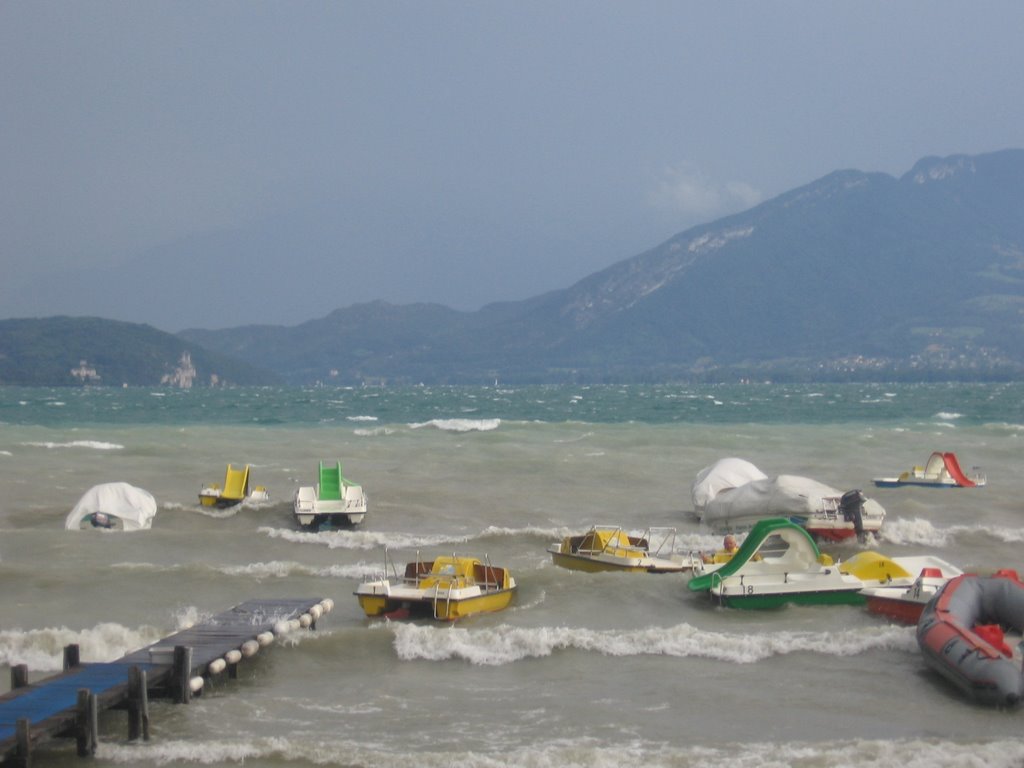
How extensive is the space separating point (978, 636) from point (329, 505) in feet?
63.7

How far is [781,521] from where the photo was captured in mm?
21109

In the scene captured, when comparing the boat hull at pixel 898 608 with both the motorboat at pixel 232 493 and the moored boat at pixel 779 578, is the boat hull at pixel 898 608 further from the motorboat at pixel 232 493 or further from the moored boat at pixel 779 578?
the motorboat at pixel 232 493

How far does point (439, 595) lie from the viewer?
20.0 meters

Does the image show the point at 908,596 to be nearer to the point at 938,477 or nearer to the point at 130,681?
the point at 130,681

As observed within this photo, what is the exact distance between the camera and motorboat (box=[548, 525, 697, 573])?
78.7ft

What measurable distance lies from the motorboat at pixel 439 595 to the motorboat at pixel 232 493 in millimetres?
15029

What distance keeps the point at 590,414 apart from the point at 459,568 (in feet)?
272

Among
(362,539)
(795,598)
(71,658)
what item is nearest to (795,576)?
(795,598)

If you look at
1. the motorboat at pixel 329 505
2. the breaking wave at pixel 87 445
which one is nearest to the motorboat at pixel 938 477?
the motorboat at pixel 329 505

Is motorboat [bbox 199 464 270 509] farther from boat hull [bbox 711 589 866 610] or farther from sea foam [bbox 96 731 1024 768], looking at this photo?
sea foam [bbox 96 731 1024 768]

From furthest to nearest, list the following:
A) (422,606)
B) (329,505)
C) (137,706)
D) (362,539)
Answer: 1. (329,505)
2. (362,539)
3. (422,606)
4. (137,706)

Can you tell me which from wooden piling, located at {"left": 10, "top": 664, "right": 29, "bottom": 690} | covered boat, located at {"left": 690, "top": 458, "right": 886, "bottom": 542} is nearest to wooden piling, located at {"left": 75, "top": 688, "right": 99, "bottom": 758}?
wooden piling, located at {"left": 10, "top": 664, "right": 29, "bottom": 690}

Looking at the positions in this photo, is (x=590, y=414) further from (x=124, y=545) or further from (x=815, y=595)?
(x=815, y=595)

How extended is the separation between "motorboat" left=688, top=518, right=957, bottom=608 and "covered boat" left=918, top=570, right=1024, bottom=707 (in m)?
2.44
